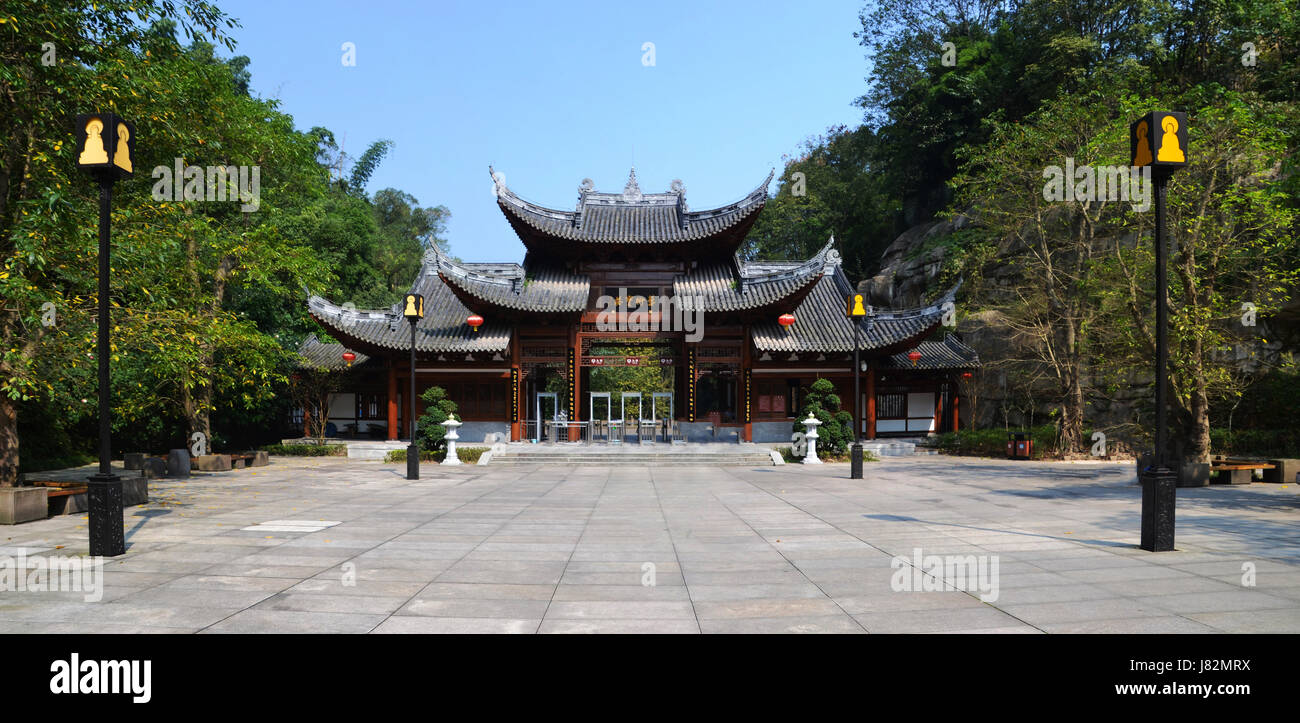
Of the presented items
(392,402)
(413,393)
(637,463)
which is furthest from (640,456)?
(392,402)

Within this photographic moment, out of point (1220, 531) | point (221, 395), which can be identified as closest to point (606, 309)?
point (221, 395)

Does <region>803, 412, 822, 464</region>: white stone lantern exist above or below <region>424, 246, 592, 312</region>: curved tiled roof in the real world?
below

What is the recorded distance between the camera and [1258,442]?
57.9 ft

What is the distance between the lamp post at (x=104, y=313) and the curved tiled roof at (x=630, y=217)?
16563mm

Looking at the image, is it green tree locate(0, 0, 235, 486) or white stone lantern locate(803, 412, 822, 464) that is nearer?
green tree locate(0, 0, 235, 486)

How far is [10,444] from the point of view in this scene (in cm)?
930

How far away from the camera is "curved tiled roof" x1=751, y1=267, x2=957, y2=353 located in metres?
22.6

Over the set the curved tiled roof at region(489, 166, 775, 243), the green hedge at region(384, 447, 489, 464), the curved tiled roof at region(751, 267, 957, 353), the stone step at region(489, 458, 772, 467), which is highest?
the curved tiled roof at region(489, 166, 775, 243)

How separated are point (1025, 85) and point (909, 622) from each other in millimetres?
32474

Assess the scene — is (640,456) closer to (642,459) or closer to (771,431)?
(642,459)

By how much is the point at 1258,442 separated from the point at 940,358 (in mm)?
9391

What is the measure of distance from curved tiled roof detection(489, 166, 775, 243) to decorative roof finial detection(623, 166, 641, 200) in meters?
0.04

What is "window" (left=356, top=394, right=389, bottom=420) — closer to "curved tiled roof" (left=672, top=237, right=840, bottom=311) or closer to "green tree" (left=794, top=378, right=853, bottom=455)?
"curved tiled roof" (left=672, top=237, right=840, bottom=311)

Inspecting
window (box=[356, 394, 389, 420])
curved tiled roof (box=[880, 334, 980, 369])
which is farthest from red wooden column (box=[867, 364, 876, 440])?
window (box=[356, 394, 389, 420])
